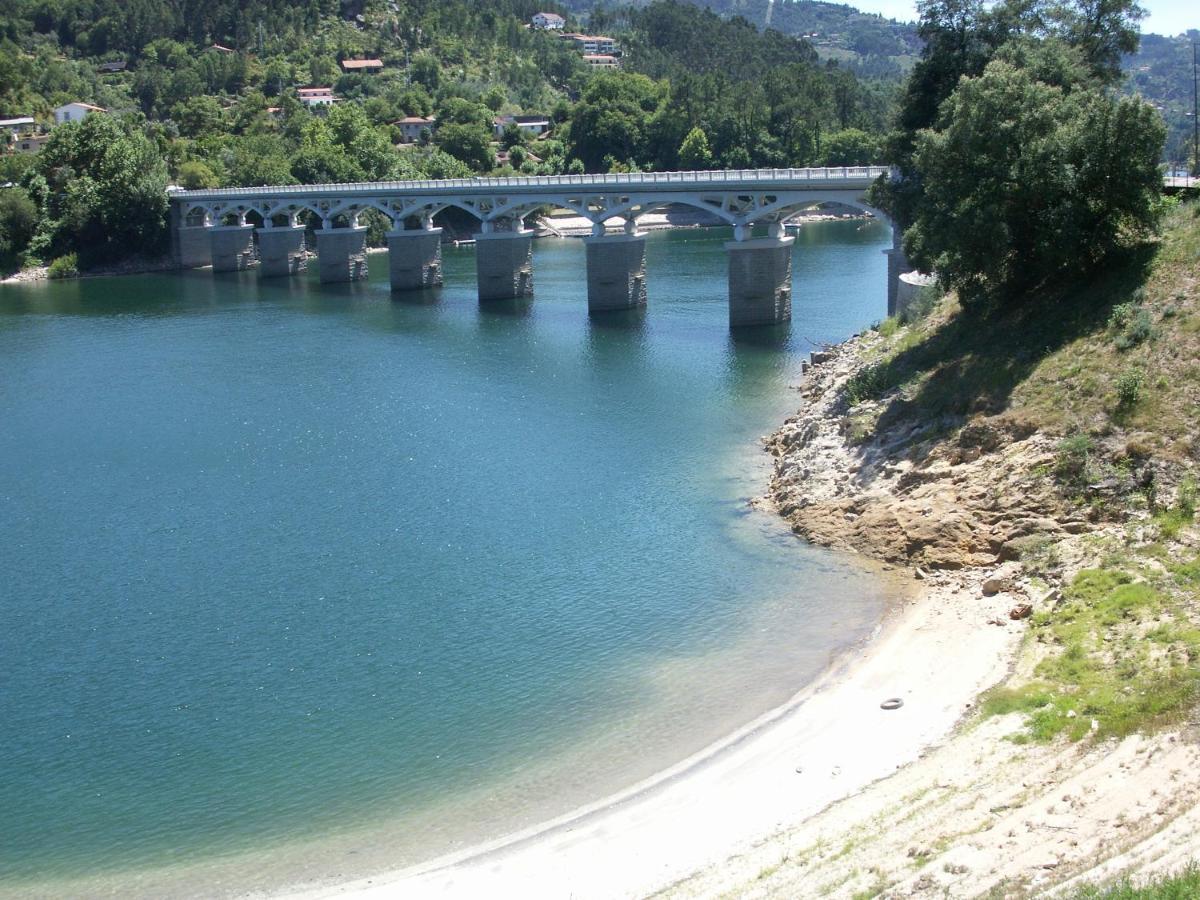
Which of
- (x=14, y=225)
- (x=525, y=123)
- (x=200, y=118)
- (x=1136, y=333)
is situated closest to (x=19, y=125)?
(x=200, y=118)

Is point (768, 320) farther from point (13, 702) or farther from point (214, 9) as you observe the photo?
point (214, 9)

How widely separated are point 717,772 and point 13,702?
13.0 m

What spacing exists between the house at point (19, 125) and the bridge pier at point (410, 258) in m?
68.0

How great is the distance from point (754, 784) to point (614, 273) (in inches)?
1986

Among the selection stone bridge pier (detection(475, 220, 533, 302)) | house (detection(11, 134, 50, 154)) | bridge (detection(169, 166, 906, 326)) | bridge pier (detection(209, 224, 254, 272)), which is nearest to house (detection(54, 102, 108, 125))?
house (detection(11, 134, 50, 154))

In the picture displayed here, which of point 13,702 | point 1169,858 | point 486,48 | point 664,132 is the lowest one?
point 13,702

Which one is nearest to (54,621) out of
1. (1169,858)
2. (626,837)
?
(626,837)

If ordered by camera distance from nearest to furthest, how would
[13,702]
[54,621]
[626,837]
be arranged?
[626,837] < [13,702] < [54,621]

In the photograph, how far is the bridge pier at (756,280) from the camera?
6062 cm

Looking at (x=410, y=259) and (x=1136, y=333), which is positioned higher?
(x=1136, y=333)

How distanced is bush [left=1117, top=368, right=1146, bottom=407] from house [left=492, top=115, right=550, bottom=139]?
126966 millimetres

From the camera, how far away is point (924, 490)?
97.0 ft

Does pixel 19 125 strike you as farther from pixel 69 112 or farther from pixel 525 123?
pixel 525 123

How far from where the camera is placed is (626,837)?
18406mm
